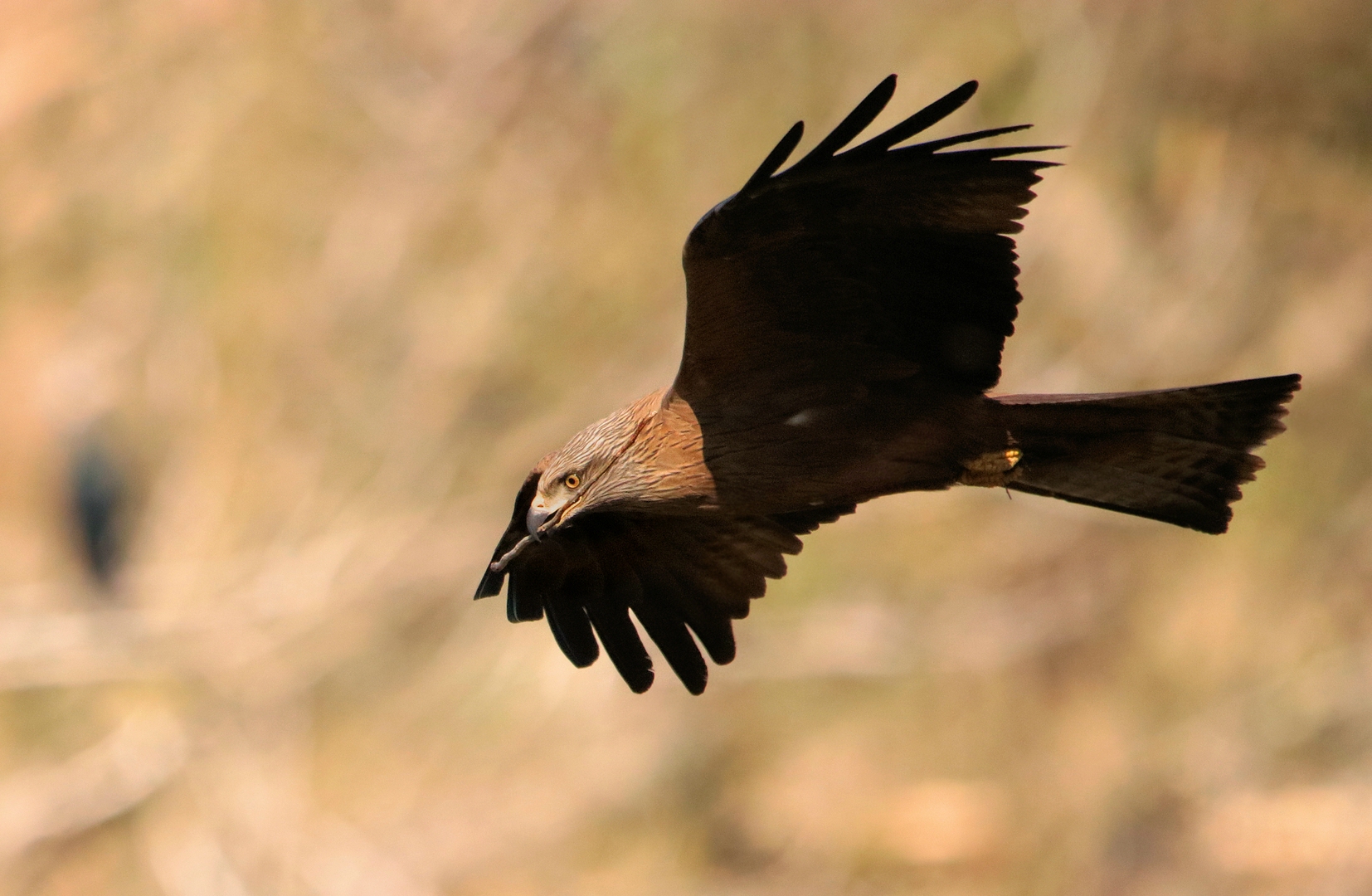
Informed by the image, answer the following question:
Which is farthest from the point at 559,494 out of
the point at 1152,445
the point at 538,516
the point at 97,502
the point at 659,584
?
the point at 97,502

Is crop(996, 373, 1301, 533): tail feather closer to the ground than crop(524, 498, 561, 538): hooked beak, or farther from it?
closer to the ground

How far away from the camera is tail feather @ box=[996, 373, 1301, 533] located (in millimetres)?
5020

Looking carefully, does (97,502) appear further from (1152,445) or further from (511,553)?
(1152,445)

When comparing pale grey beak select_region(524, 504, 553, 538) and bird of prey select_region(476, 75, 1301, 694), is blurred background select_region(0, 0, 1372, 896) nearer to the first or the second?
bird of prey select_region(476, 75, 1301, 694)

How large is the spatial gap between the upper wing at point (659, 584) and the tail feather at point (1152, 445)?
933mm

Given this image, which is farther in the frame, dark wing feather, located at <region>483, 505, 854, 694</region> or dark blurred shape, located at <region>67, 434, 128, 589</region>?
dark blurred shape, located at <region>67, 434, 128, 589</region>

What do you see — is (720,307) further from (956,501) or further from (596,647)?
(956,501)

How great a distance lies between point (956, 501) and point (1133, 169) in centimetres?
274

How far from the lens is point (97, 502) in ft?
47.9

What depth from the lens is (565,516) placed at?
16.5 feet

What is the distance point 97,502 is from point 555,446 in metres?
4.38

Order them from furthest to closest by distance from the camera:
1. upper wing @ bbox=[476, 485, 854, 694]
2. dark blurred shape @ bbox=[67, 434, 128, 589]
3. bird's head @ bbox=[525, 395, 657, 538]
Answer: dark blurred shape @ bbox=[67, 434, 128, 589] < upper wing @ bbox=[476, 485, 854, 694] < bird's head @ bbox=[525, 395, 657, 538]

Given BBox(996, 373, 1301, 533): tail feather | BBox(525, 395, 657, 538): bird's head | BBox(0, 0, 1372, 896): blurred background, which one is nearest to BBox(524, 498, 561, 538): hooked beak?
BBox(525, 395, 657, 538): bird's head

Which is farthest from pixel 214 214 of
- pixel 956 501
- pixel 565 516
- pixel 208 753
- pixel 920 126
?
pixel 920 126
